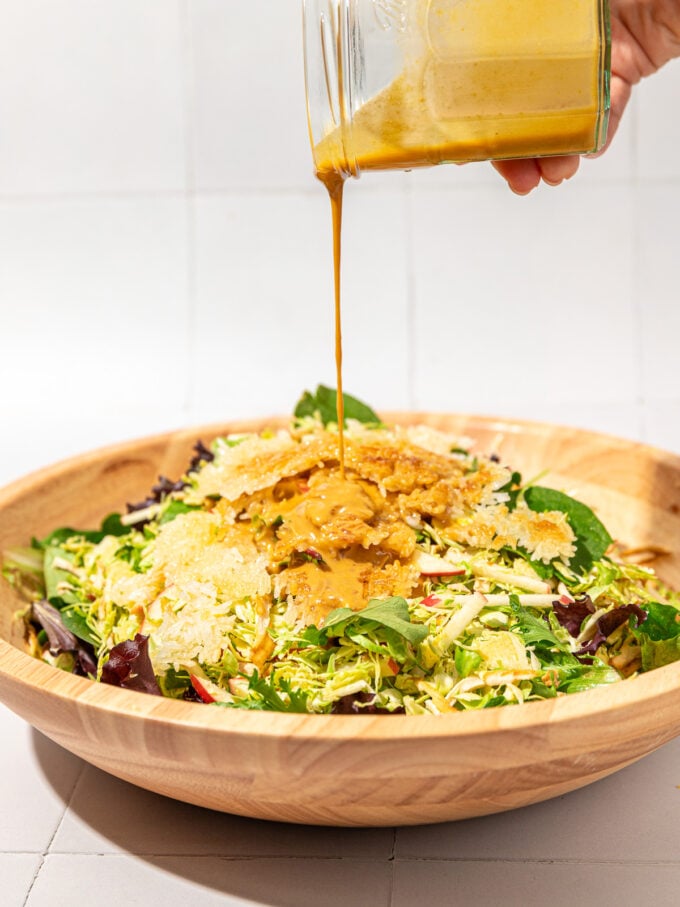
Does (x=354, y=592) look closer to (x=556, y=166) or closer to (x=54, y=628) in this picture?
(x=54, y=628)

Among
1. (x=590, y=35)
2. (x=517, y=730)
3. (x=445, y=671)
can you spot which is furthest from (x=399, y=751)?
(x=590, y=35)

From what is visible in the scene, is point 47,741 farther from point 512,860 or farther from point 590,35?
point 590,35

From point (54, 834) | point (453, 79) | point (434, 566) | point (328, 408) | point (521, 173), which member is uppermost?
point (453, 79)

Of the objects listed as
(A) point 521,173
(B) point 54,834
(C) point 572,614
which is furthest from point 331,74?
(B) point 54,834

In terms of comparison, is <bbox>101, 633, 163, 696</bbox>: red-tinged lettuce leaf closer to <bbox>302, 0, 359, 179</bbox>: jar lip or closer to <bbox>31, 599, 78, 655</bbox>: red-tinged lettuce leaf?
<bbox>31, 599, 78, 655</bbox>: red-tinged lettuce leaf

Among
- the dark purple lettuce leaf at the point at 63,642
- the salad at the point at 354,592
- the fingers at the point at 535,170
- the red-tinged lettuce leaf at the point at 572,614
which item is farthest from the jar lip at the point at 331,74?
the dark purple lettuce leaf at the point at 63,642

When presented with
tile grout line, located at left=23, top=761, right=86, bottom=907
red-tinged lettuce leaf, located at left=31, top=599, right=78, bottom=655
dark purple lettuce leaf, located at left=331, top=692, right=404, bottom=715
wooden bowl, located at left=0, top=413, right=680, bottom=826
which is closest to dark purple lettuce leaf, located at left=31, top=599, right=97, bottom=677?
red-tinged lettuce leaf, located at left=31, top=599, right=78, bottom=655
